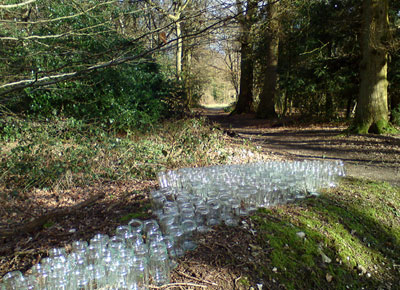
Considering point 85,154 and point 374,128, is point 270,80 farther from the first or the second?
point 85,154

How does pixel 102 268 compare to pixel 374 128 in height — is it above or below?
below

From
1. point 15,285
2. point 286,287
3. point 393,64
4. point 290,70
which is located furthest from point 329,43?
point 15,285

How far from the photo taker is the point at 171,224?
2.57 metres

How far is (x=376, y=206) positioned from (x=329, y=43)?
983cm

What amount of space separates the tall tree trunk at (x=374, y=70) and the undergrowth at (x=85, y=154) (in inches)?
198

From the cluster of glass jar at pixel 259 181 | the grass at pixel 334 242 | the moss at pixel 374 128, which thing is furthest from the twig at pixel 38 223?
the moss at pixel 374 128

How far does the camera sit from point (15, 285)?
6.06 feet

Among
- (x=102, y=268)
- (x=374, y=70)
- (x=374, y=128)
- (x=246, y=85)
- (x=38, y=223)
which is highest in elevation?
(x=246, y=85)

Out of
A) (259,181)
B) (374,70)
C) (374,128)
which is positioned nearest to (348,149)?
(374,128)

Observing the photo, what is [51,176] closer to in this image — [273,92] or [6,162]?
[6,162]

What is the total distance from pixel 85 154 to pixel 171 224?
290 cm

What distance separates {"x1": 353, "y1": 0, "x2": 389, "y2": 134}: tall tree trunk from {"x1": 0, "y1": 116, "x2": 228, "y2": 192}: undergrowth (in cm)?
503

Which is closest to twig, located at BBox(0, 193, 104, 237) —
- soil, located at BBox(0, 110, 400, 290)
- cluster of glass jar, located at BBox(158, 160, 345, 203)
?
soil, located at BBox(0, 110, 400, 290)

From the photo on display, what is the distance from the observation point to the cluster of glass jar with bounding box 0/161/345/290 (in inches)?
77.5
